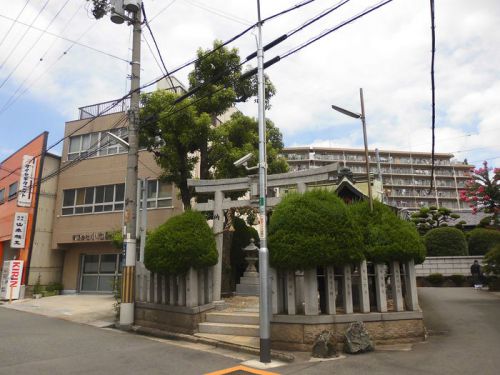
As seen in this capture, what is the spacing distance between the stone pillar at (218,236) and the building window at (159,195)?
890 cm

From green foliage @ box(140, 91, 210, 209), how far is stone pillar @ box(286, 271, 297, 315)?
706cm

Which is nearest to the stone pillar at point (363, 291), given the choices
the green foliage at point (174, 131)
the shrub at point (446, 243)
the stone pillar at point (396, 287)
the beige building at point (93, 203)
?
the stone pillar at point (396, 287)

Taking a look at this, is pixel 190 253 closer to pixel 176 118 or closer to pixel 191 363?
pixel 191 363

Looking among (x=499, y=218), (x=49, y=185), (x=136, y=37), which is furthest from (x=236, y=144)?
(x=499, y=218)

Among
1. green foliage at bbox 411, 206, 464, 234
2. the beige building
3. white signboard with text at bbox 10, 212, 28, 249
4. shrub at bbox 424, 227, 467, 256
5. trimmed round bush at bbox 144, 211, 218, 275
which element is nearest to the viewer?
trimmed round bush at bbox 144, 211, 218, 275

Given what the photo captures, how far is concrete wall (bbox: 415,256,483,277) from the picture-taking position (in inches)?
883

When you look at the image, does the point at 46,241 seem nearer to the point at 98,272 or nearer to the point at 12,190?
the point at 98,272

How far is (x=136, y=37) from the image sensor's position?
13422 mm

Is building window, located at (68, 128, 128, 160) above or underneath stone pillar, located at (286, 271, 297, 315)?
above

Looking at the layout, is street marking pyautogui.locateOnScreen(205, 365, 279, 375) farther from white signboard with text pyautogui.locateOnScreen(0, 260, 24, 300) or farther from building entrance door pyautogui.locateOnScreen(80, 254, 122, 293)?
white signboard with text pyautogui.locateOnScreen(0, 260, 24, 300)

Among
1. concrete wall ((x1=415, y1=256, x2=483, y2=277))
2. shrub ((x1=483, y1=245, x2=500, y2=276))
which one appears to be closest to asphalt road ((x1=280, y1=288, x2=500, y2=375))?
shrub ((x1=483, y1=245, x2=500, y2=276))

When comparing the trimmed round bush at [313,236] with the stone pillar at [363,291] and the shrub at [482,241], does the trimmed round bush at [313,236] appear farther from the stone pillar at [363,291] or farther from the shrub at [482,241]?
the shrub at [482,241]

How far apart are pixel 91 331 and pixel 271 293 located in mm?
6090

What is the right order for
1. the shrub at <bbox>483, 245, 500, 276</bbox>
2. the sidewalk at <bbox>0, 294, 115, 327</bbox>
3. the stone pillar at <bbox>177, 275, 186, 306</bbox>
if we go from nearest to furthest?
1. the stone pillar at <bbox>177, 275, 186, 306</bbox>
2. the sidewalk at <bbox>0, 294, 115, 327</bbox>
3. the shrub at <bbox>483, 245, 500, 276</bbox>
